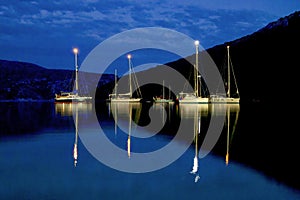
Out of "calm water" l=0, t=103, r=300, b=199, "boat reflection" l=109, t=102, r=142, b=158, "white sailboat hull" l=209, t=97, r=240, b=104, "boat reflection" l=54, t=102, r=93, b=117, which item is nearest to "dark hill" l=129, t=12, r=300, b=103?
"white sailboat hull" l=209, t=97, r=240, b=104

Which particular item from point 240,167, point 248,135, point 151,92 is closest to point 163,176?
point 240,167

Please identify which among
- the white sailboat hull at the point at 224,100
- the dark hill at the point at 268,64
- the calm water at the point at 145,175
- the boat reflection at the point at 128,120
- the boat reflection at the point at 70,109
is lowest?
the calm water at the point at 145,175

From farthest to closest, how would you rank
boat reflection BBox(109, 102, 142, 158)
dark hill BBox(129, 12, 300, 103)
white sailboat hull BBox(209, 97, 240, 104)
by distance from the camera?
Answer: dark hill BBox(129, 12, 300, 103), white sailboat hull BBox(209, 97, 240, 104), boat reflection BBox(109, 102, 142, 158)

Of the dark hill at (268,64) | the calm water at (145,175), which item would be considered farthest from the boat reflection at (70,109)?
the calm water at (145,175)

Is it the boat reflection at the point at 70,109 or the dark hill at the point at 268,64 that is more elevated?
the dark hill at the point at 268,64

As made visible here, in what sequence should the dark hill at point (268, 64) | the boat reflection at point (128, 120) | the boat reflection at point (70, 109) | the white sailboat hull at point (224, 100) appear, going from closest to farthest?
the boat reflection at point (128, 120)
the boat reflection at point (70, 109)
the white sailboat hull at point (224, 100)
the dark hill at point (268, 64)

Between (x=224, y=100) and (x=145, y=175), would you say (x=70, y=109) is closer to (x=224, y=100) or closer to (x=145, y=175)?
(x=224, y=100)

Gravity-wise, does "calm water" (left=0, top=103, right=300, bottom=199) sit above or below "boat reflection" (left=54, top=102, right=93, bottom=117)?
below

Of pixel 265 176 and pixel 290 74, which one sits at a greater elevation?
pixel 290 74

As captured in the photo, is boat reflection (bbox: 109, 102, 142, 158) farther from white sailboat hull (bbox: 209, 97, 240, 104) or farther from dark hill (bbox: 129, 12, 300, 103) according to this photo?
dark hill (bbox: 129, 12, 300, 103)

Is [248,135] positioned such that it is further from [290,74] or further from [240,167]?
[290,74]

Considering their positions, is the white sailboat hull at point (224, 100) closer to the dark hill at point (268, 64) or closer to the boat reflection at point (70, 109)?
the dark hill at point (268, 64)

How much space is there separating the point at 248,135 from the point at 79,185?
40.1 feet

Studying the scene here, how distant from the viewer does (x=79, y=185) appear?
9.38m
